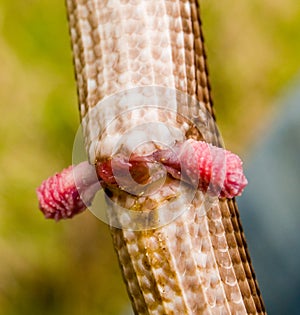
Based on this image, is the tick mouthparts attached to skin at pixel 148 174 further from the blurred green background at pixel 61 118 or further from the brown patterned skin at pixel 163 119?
the blurred green background at pixel 61 118

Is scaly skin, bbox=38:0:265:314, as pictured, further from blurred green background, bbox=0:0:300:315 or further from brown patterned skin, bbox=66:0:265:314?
blurred green background, bbox=0:0:300:315

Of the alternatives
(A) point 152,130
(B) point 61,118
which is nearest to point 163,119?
(A) point 152,130

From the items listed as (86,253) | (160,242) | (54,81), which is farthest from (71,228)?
(160,242)

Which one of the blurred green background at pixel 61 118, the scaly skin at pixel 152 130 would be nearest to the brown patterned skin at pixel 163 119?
the scaly skin at pixel 152 130

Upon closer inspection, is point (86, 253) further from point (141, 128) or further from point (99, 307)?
point (141, 128)

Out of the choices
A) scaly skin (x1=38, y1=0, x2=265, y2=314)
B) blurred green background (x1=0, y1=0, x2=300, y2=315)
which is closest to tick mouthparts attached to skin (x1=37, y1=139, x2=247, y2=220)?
scaly skin (x1=38, y1=0, x2=265, y2=314)

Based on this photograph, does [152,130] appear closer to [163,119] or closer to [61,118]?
[163,119]


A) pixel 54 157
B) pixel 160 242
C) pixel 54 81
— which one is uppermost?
pixel 54 81
